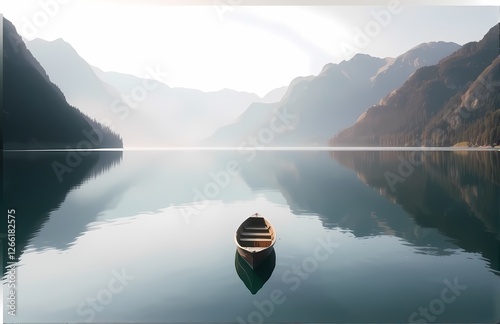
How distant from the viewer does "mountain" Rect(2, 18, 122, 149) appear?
117 meters

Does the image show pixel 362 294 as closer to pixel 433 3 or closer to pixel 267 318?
pixel 267 318

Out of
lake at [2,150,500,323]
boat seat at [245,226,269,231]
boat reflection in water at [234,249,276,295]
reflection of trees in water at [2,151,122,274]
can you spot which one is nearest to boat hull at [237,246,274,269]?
boat reflection in water at [234,249,276,295]

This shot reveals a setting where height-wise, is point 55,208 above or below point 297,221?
above

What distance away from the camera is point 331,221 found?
27.7 m

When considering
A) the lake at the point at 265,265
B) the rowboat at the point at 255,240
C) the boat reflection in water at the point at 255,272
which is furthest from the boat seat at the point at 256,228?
the boat reflection in water at the point at 255,272

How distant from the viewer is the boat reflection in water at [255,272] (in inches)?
561

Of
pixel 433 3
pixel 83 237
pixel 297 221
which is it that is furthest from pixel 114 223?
pixel 433 3

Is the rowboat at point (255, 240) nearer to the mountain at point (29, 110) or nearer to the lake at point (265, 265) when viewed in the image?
the lake at point (265, 265)

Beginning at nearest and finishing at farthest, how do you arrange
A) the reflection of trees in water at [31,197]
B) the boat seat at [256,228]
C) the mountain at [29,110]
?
the boat seat at [256,228], the reflection of trees in water at [31,197], the mountain at [29,110]

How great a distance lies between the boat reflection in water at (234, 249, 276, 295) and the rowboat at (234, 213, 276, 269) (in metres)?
0.46

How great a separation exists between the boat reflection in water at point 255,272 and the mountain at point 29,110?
410ft

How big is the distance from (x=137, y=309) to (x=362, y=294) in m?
8.80

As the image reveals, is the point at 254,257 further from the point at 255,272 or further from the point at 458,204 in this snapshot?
the point at 458,204

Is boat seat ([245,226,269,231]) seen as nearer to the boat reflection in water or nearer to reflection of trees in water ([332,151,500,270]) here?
the boat reflection in water
